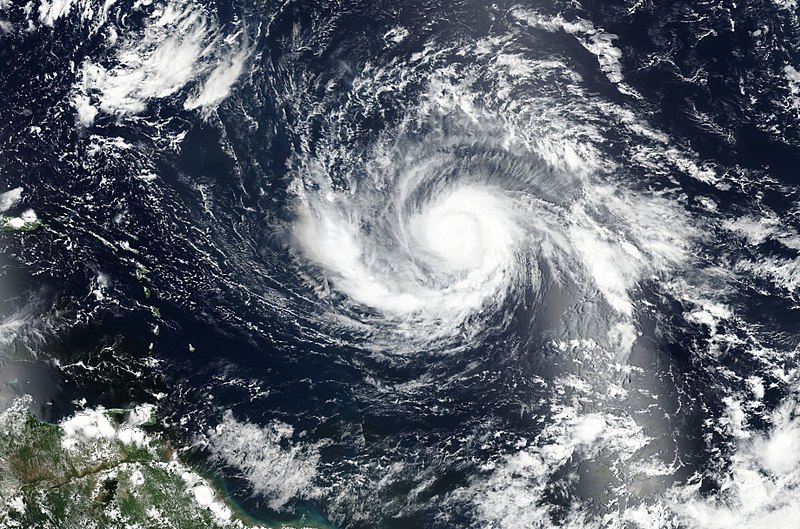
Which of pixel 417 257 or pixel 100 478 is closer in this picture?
pixel 100 478

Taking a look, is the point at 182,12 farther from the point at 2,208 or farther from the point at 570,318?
the point at 570,318

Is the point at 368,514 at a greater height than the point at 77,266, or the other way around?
the point at 77,266

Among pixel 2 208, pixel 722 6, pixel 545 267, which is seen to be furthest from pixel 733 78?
pixel 2 208

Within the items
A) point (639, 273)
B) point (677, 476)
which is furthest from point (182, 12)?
point (677, 476)

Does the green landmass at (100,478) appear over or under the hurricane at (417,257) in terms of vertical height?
under

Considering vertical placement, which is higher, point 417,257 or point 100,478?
point 417,257

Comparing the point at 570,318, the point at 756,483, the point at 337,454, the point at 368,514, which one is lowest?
the point at 368,514

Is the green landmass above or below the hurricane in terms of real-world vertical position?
below

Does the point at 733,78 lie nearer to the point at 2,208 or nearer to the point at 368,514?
the point at 368,514
